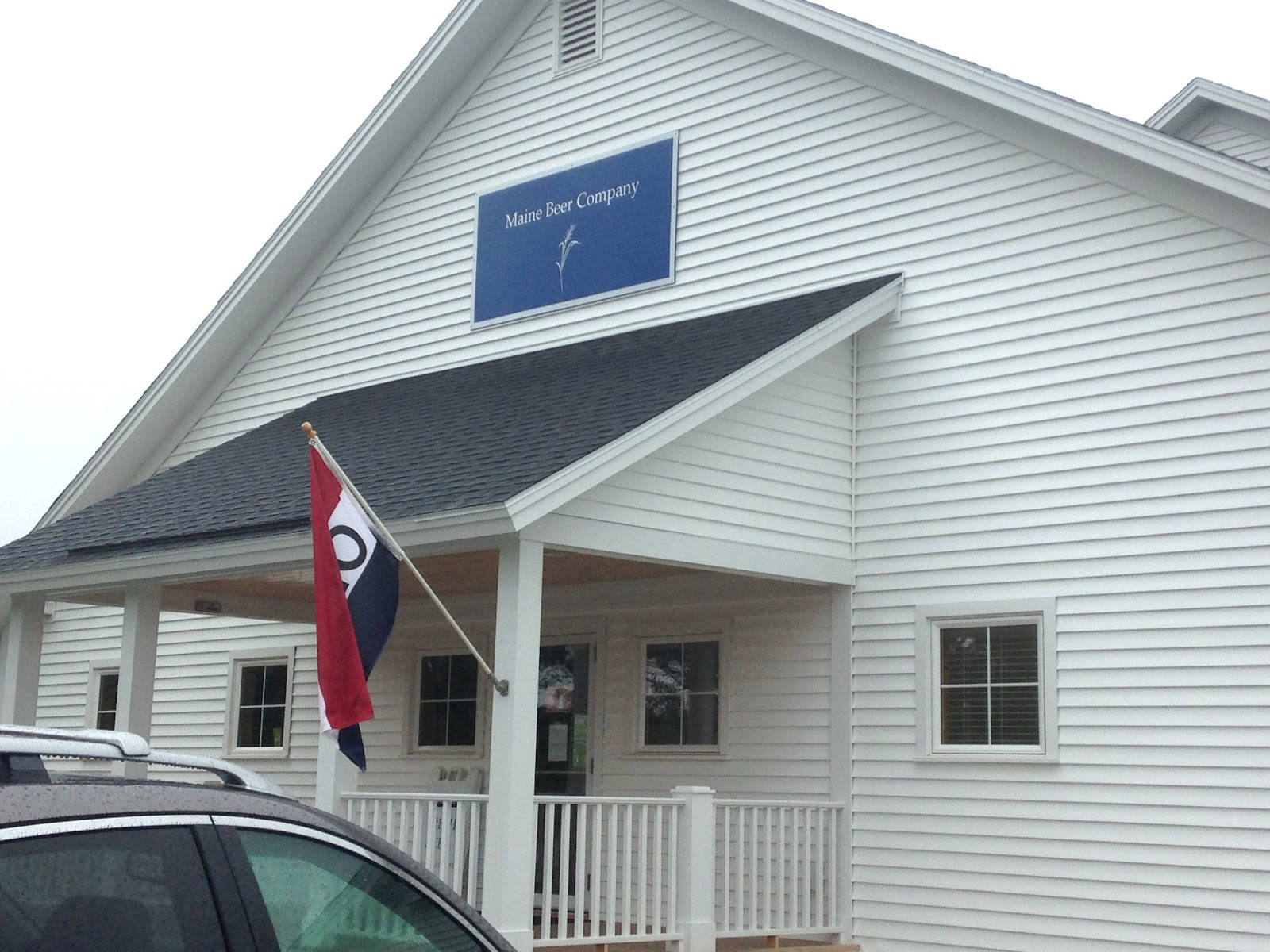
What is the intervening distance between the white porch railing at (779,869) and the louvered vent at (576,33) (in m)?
6.95

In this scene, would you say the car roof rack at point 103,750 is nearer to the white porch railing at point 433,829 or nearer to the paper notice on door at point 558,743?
the white porch railing at point 433,829

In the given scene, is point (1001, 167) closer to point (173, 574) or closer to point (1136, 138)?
point (1136, 138)

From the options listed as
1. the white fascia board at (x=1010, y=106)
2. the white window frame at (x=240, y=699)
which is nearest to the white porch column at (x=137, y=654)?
the white window frame at (x=240, y=699)

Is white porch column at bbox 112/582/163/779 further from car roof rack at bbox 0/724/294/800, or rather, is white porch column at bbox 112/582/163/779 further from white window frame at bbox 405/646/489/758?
car roof rack at bbox 0/724/294/800

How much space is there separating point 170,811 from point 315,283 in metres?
14.0

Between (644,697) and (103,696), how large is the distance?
7.75 metres

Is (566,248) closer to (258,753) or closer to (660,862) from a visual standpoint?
(258,753)

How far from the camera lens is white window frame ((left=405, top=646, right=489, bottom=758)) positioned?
14141 mm

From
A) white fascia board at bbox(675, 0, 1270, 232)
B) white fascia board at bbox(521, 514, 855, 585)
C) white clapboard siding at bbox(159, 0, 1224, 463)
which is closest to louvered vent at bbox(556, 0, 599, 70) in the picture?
white clapboard siding at bbox(159, 0, 1224, 463)

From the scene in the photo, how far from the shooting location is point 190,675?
1691cm

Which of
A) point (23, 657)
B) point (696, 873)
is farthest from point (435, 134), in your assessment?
point (696, 873)

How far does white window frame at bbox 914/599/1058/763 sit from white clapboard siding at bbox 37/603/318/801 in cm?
666

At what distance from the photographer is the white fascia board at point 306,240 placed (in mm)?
15344

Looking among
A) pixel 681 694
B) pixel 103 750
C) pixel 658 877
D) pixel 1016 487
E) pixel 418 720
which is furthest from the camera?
pixel 418 720
